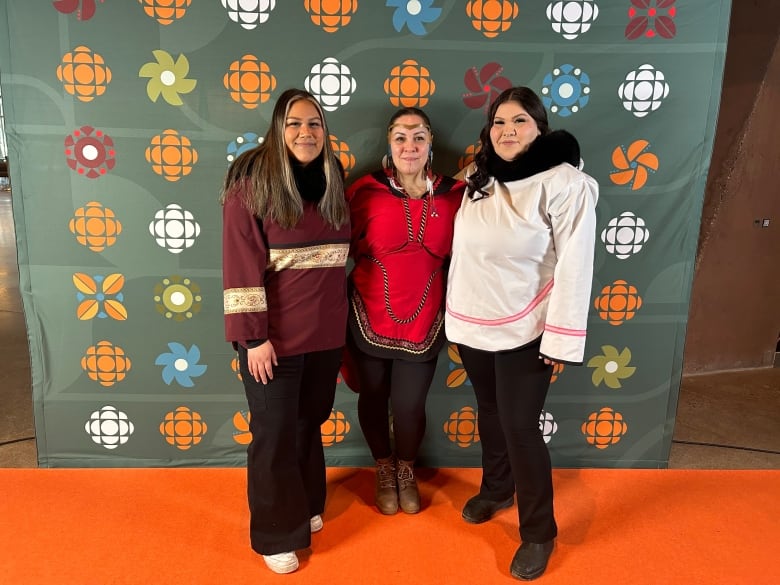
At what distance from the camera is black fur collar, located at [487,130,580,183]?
172 centimetres

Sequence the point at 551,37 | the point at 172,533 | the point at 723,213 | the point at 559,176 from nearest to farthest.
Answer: the point at 559,176, the point at 172,533, the point at 551,37, the point at 723,213

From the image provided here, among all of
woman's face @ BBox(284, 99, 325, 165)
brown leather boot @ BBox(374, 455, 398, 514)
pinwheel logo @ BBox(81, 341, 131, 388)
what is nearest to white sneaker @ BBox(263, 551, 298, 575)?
brown leather boot @ BBox(374, 455, 398, 514)

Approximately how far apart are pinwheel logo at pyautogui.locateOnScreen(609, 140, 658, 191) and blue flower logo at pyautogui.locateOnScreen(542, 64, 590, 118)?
0.26 meters

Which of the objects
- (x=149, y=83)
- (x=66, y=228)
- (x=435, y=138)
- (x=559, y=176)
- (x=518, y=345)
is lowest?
(x=518, y=345)

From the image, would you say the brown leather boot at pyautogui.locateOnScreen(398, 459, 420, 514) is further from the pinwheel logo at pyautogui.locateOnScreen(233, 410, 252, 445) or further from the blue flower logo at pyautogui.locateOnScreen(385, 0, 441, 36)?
the blue flower logo at pyautogui.locateOnScreen(385, 0, 441, 36)

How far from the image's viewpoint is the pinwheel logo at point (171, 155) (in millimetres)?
2215

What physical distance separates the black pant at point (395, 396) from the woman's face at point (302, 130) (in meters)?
0.74

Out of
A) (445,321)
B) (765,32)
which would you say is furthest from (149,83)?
(765,32)

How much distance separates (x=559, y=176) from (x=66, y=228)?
1.91m

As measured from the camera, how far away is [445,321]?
1979 mm

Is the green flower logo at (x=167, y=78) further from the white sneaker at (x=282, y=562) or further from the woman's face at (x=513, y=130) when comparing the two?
the white sneaker at (x=282, y=562)

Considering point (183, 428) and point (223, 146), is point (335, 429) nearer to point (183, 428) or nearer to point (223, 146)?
point (183, 428)

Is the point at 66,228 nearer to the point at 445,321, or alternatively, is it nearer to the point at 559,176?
the point at 445,321

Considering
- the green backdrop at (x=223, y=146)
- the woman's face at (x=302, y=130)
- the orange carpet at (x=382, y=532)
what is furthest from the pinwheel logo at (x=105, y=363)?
Answer: the woman's face at (x=302, y=130)
